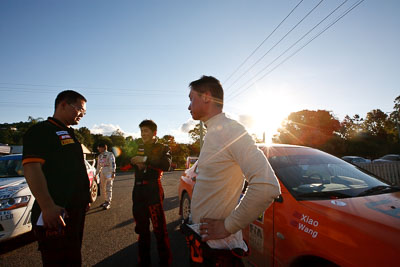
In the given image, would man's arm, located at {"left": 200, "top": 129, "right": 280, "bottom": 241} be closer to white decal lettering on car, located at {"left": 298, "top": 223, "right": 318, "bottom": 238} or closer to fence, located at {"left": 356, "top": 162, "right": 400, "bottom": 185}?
white decal lettering on car, located at {"left": 298, "top": 223, "right": 318, "bottom": 238}

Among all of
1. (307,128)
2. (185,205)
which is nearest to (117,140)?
(307,128)

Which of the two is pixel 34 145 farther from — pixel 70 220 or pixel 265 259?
pixel 265 259

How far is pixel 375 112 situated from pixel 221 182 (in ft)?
171

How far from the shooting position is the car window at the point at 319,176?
77.8 inches

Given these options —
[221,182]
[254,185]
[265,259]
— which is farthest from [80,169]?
[265,259]

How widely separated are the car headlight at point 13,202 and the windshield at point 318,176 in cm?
387

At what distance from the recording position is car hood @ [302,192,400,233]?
4.50ft

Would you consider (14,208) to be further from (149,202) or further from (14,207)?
(149,202)

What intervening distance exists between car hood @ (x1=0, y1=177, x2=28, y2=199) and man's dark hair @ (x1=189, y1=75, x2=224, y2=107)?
3.62 meters

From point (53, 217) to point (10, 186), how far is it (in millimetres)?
2687

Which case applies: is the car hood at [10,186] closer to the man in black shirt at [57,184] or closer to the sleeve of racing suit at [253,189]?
the man in black shirt at [57,184]

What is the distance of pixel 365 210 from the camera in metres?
1.55

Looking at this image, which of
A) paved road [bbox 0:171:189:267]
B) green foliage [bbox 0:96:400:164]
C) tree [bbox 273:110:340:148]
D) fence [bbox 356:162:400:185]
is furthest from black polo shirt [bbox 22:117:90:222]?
tree [bbox 273:110:340:148]

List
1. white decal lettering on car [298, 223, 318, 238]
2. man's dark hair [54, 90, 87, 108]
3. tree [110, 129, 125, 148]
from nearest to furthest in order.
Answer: white decal lettering on car [298, 223, 318, 238]
man's dark hair [54, 90, 87, 108]
tree [110, 129, 125, 148]
